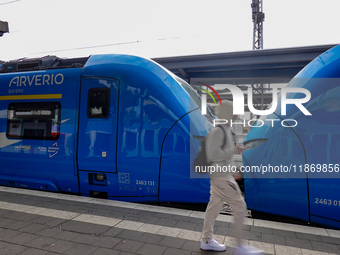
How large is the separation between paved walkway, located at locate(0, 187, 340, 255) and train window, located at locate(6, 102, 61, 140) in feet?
4.58

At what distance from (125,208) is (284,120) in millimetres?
2652

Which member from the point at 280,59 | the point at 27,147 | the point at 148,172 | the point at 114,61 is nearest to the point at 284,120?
the point at 148,172

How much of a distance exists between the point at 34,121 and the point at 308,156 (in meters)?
4.76

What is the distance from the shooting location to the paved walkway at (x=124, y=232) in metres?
2.85

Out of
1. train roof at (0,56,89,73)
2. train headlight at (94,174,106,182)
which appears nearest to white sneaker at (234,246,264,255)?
train headlight at (94,174,106,182)

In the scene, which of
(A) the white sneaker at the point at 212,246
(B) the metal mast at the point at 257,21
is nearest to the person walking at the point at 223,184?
(A) the white sneaker at the point at 212,246

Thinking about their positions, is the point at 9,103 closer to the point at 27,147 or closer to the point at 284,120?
the point at 27,147

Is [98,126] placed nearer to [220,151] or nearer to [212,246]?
[220,151]

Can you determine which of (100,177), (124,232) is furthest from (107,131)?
(124,232)

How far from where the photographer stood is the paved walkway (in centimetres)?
285

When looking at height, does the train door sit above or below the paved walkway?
above

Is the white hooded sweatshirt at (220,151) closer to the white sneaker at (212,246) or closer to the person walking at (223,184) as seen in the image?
the person walking at (223,184)

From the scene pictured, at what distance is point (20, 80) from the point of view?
5.43m

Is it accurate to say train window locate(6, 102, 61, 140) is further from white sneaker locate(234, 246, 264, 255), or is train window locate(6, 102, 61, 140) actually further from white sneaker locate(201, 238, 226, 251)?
white sneaker locate(234, 246, 264, 255)
